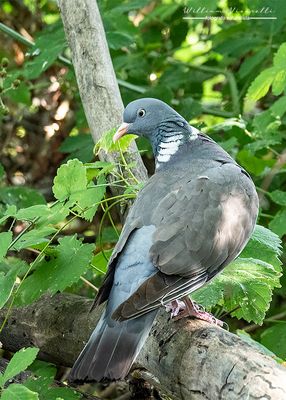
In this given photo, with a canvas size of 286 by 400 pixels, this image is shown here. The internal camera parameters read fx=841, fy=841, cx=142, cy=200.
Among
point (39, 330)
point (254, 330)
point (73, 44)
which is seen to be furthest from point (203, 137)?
point (254, 330)

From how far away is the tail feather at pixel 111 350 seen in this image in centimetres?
281

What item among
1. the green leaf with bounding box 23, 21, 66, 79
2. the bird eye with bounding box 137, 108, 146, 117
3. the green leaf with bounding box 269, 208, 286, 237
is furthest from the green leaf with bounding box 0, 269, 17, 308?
the green leaf with bounding box 23, 21, 66, 79

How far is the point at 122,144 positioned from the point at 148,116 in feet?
1.15

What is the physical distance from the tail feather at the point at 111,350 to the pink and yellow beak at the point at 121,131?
92 centimetres

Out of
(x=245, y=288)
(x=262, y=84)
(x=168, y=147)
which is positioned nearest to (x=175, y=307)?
(x=245, y=288)

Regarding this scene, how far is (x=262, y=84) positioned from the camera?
3930 millimetres

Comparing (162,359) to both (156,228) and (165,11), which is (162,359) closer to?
(156,228)

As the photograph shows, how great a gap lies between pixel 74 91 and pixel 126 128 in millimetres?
1994

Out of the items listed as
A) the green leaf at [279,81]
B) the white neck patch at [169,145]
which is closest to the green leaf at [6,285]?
the white neck patch at [169,145]

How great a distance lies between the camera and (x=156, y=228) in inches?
125

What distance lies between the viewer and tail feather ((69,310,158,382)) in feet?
9.23

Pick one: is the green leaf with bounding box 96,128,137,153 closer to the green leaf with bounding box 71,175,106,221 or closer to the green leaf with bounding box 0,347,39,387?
the green leaf with bounding box 71,175,106,221

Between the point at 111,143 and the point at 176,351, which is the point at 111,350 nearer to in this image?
the point at 176,351

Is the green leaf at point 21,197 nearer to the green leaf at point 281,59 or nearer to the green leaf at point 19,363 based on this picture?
the green leaf at point 281,59
